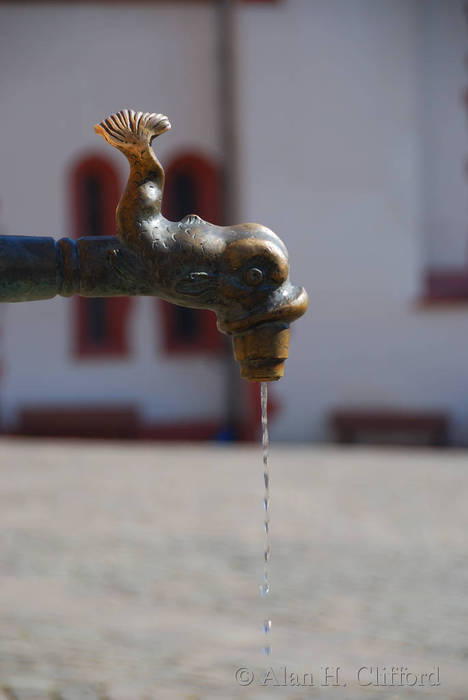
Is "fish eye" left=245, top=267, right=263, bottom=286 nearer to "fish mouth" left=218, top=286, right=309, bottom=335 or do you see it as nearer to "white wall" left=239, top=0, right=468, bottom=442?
"fish mouth" left=218, top=286, right=309, bottom=335

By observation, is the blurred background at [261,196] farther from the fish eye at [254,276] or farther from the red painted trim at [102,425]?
the fish eye at [254,276]

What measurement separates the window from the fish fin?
27.0 ft

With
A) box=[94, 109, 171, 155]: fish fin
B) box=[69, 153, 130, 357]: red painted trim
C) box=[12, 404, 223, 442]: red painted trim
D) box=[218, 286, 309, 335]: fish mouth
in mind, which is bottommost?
box=[12, 404, 223, 442]: red painted trim

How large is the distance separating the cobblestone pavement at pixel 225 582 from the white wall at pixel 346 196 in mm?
2363

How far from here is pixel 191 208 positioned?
395 inches

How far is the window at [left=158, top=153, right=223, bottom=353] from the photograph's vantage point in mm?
9852

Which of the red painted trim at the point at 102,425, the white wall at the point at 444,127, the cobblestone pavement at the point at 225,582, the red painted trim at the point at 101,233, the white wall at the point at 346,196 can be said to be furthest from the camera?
the white wall at the point at 444,127

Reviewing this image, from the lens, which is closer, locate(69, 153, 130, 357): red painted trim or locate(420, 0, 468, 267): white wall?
locate(69, 153, 130, 357): red painted trim

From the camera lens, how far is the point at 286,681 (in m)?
2.49

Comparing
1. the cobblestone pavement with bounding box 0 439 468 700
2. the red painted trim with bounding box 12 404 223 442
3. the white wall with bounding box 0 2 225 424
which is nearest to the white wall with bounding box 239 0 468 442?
the white wall with bounding box 0 2 225 424

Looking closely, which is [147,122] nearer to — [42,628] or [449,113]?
[42,628]

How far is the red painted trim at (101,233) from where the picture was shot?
9797mm

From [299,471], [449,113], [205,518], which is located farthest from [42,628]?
[449,113]

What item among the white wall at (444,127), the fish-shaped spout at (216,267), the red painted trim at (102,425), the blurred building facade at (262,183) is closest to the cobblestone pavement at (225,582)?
the fish-shaped spout at (216,267)
